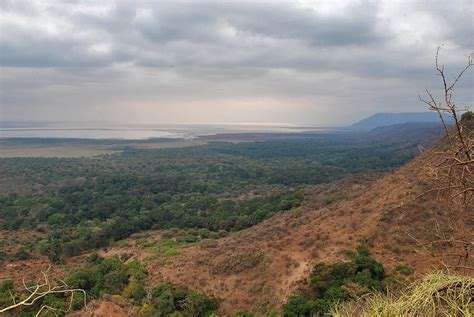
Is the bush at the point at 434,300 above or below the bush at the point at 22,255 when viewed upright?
above

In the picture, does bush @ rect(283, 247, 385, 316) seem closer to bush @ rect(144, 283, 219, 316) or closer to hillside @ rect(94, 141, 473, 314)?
hillside @ rect(94, 141, 473, 314)

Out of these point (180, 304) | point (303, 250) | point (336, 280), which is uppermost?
point (303, 250)

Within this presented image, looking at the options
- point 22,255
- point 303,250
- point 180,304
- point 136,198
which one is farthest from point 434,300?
point 136,198

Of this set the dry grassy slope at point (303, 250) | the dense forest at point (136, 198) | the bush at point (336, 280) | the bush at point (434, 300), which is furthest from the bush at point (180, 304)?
the bush at point (434, 300)

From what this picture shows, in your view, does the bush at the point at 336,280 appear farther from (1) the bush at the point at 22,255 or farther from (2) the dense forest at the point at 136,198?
(1) the bush at the point at 22,255

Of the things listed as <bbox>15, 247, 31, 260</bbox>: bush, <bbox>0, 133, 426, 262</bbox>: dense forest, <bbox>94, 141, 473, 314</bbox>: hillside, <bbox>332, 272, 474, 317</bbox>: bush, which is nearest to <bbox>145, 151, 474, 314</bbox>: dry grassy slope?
<bbox>94, 141, 473, 314</bbox>: hillside

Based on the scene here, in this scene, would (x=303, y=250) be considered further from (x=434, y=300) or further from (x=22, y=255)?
(x=22, y=255)

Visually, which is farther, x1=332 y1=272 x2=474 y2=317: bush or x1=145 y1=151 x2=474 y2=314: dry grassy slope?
x1=145 y1=151 x2=474 y2=314: dry grassy slope

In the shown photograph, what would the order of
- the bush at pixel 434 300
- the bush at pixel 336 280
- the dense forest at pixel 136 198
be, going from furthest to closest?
the dense forest at pixel 136 198
the bush at pixel 336 280
the bush at pixel 434 300

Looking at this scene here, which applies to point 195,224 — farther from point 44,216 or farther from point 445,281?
point 445,281
